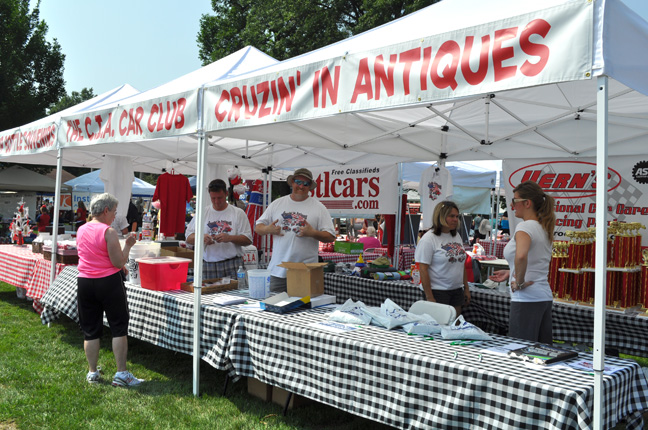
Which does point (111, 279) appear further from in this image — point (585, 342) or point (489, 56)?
point (585, 342)

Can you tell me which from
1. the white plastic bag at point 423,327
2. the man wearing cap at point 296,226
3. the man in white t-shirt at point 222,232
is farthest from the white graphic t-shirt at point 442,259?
the man in white t-shirt at point 222,232

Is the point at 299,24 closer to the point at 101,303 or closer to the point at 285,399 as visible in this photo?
the point at 101,303

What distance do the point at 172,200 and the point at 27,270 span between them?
2.04 m

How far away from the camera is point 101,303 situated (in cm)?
389

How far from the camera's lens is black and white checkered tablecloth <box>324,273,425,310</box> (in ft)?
16.3

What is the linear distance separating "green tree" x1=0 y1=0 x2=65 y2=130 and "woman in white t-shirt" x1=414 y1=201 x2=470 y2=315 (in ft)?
71.2

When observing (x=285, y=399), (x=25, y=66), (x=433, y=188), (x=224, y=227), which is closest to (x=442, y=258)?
(x=285, y=399)

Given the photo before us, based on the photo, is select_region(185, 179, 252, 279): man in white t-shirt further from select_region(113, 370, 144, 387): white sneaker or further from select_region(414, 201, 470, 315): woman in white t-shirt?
select_region(414, 201, 470, 315): woman in white t-shirt

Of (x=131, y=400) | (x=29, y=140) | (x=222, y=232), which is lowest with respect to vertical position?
(x=131, y=400)

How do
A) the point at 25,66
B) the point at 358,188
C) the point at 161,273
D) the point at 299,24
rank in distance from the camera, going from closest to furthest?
1. the point at 161,273
2. the point at 358,188
3. the point at 299,24
4. the point at 25,66

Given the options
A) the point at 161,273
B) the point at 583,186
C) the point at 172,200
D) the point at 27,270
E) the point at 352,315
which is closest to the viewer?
the point at 352,315

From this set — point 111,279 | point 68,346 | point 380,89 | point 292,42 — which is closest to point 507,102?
point 380,89

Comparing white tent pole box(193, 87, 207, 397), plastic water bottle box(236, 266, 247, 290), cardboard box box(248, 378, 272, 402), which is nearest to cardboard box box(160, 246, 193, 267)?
plastic water bottle box(236, 266, 247, 290)

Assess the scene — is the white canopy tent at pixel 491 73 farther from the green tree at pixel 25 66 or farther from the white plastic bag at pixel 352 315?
the green tree at pixel 25 66
